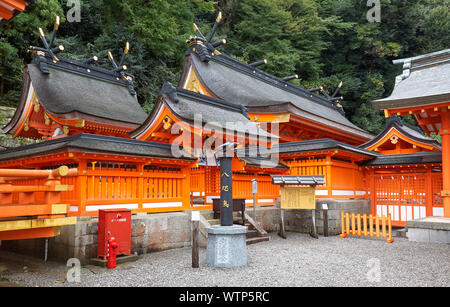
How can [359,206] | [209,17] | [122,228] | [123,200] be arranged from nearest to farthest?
1. [122,228]
2. [123,200]
3. [359,206]
4. [209,17]

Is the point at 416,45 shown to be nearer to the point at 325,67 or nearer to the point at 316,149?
the point at 325,67

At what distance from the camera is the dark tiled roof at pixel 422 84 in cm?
945

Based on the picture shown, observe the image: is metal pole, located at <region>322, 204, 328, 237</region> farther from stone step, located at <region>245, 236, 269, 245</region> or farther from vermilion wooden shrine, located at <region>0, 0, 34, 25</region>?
vermilion wooden shrine, located at <region>0, 0, 34, 25</region>

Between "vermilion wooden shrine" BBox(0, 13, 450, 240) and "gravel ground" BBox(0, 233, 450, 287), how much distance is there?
1.73 metres

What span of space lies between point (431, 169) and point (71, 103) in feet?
51.4

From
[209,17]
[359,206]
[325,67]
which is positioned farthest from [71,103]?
[325,67]

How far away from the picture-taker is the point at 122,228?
830cm

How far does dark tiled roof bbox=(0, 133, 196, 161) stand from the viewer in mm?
8359

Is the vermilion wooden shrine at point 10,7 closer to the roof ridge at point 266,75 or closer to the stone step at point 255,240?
the stone step at point 255,240

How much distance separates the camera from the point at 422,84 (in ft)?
35.5

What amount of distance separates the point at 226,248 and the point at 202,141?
4498 millimetres

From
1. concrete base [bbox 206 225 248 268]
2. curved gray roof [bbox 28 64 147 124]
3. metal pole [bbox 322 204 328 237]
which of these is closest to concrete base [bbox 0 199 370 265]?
metal pole [bbox 322 204 328 237]

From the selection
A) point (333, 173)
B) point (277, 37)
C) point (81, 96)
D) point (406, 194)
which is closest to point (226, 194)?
point (333, 173)

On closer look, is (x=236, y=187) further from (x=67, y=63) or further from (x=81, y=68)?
(x=67, y=63)
